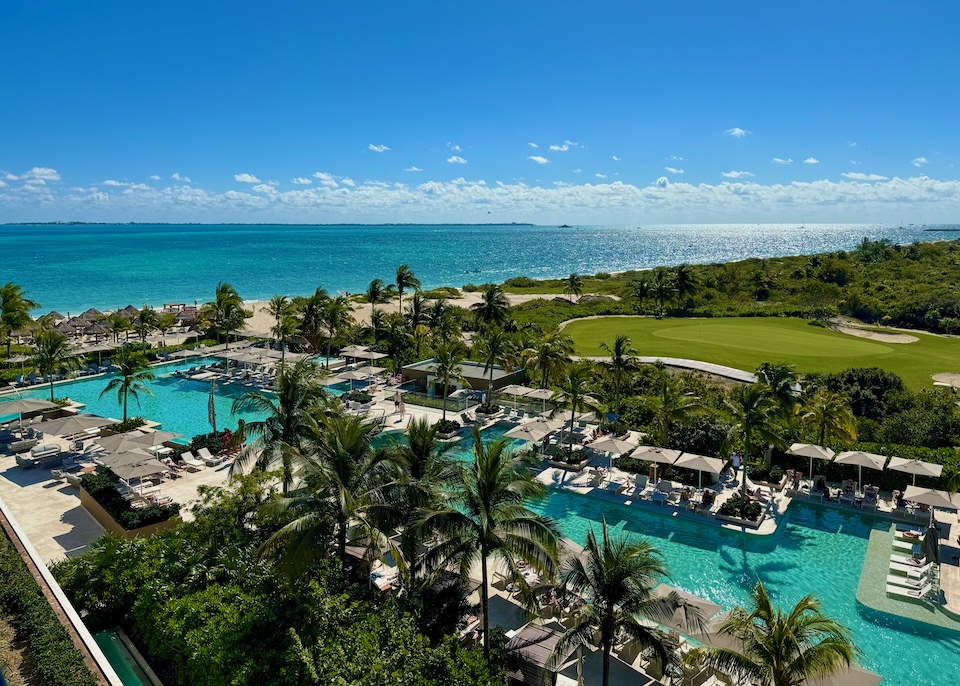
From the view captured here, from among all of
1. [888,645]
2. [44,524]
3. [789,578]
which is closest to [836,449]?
[789,578]

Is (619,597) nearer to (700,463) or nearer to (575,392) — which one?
(700,463)

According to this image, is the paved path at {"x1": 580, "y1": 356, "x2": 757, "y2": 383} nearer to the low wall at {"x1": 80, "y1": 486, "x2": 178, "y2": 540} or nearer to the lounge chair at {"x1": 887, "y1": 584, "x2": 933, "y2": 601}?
the lounge chair at {"x1": 887, "y1": 584, "x2": 933, "y2": 601}

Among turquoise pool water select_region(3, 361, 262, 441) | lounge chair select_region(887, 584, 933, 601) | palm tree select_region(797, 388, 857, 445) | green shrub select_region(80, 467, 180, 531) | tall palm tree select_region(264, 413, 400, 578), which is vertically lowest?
turquoise pool water select_region(3, 361, 262, 441)

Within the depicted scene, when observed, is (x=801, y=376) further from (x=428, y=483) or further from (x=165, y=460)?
(x=165, y=460)

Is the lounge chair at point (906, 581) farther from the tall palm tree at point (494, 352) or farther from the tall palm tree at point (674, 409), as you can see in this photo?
the tall palm tree at point (494, 352)

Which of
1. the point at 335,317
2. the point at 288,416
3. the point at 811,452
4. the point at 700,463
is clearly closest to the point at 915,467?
the point at 811,452

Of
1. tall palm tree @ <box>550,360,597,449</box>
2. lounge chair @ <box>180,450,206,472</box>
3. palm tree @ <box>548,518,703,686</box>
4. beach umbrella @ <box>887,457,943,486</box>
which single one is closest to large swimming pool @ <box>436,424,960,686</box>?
beach umbrella @ <box>887,457,943,486</box>

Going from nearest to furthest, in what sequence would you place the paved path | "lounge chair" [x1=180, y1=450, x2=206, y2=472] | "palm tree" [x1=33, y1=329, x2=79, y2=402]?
"lounge chair" [x1=180, y1=450, x2=206, y2=472] < "palm tree" [x1=33, y1=329, x2=79, y2=402] < the paved path

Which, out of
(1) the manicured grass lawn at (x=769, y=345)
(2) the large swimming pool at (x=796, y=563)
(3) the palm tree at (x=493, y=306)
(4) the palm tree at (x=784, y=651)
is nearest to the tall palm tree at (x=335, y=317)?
(3) the palm tree at (x=493, y=306)
